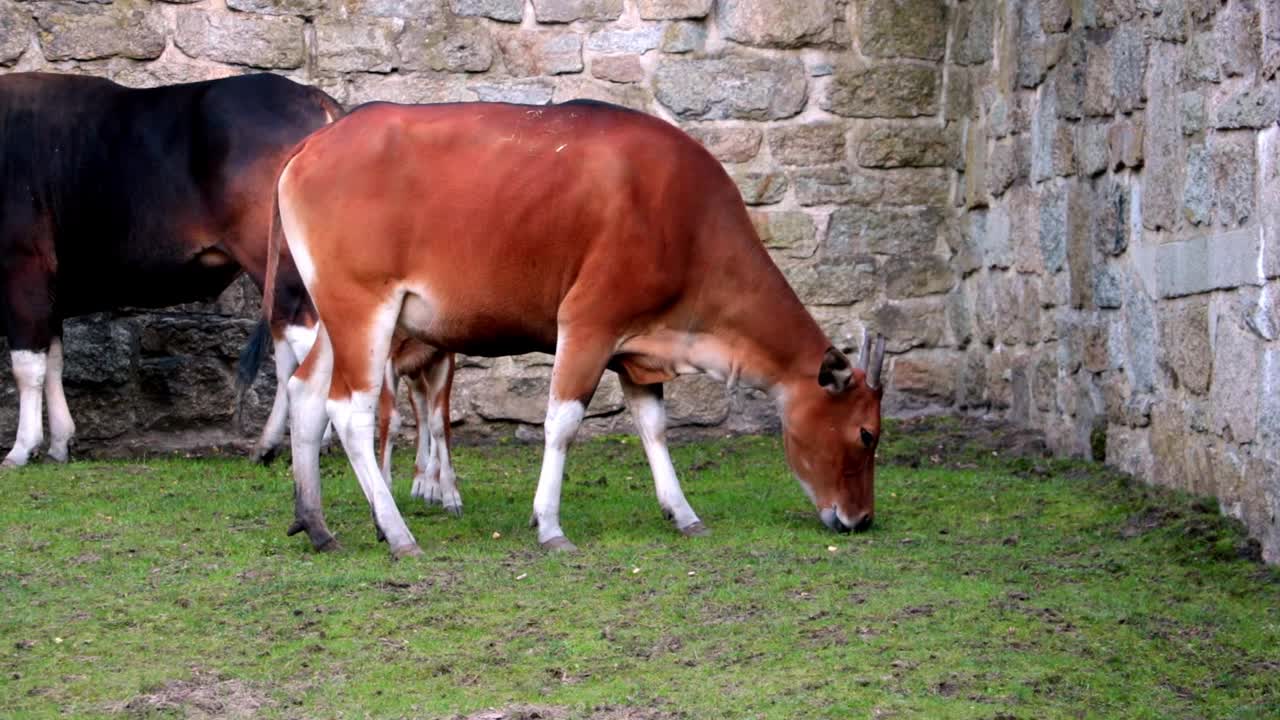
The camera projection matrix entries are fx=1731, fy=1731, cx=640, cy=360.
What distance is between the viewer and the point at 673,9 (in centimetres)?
1004

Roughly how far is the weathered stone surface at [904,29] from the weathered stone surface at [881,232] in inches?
36.6

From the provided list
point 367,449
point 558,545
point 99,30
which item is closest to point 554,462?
point 558,545

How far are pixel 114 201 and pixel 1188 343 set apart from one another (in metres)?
5.40

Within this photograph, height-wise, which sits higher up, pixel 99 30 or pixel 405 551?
pixel 99 30

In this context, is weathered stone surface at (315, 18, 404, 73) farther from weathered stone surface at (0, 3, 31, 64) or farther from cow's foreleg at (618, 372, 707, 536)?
cow's foreleg at (618, 372, 707, 536)

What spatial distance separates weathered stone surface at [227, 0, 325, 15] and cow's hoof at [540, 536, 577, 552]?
4.52 meters

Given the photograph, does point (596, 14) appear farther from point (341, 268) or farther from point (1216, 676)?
point (1216, 676)

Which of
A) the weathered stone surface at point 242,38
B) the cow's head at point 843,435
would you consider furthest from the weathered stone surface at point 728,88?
the cow's head at point 843,435

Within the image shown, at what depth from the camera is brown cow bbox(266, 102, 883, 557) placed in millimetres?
6375

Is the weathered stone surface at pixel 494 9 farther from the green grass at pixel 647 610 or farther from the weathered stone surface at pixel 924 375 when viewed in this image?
the green grass at pixel 647 610

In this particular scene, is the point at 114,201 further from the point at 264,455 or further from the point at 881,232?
the point at 881,232

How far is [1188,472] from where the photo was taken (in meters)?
6.99

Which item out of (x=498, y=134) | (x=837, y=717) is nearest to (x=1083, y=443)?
(x=498, y=134)

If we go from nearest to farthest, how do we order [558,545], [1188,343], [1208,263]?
[558,545] → [1208,263] → [1188,343]
